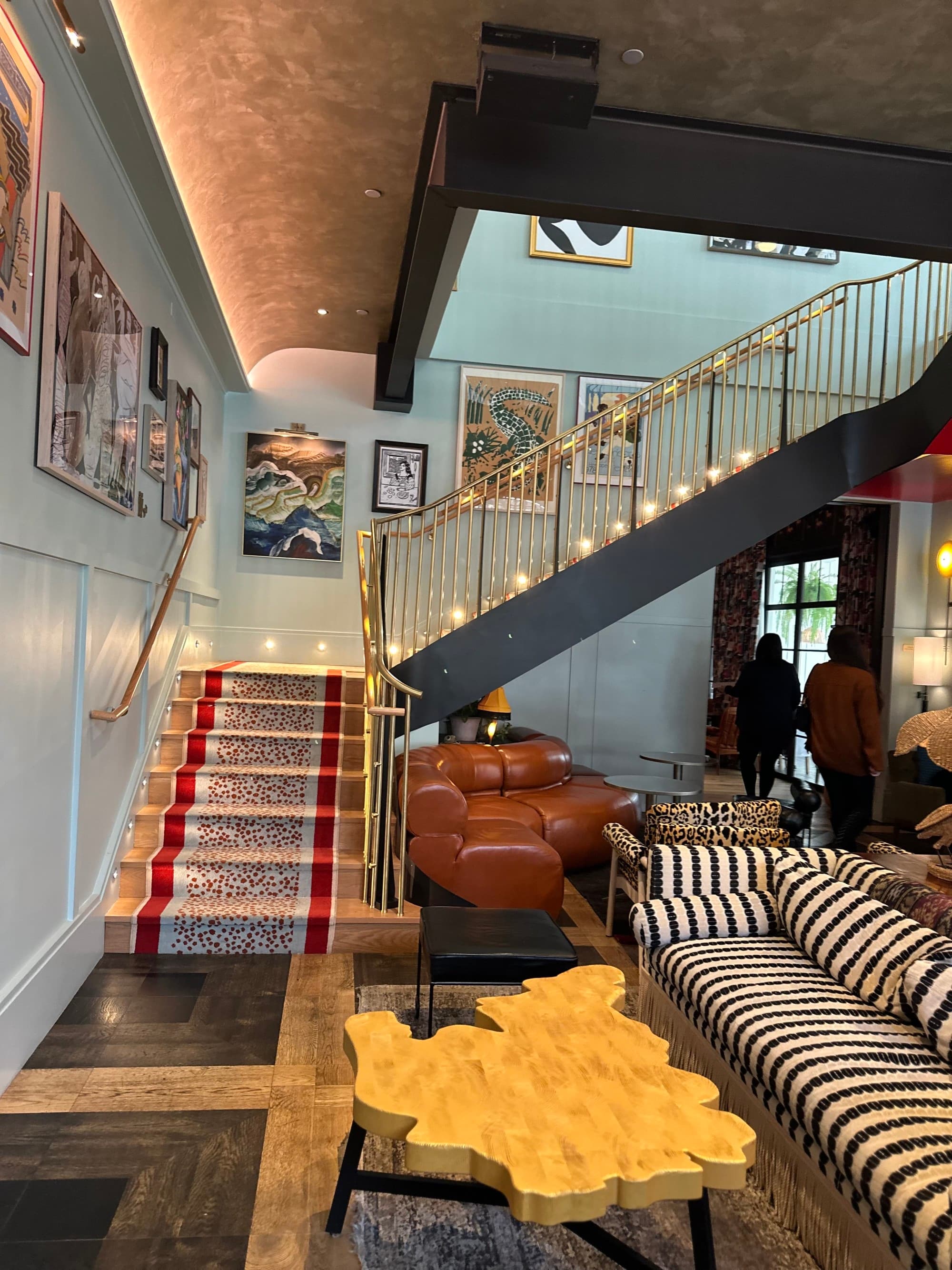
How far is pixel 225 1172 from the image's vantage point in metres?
2.46

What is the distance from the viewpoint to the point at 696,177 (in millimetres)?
3635

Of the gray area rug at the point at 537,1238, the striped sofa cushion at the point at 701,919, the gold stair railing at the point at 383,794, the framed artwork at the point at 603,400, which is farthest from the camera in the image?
the framed artwork at the point at 603,400

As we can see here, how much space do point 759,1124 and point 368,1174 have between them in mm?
1159

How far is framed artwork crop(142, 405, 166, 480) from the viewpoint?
177 inches

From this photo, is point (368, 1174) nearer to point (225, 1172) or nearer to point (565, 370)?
point (225, 1172)

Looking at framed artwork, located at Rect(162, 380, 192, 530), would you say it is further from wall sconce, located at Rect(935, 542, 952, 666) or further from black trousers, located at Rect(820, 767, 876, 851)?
wall sconce, located at Rect(935, 542, 952, 666)

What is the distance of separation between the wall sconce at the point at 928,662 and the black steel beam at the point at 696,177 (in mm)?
4662

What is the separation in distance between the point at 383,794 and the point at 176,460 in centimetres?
256

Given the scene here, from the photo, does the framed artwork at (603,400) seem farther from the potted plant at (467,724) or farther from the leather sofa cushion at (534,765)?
the leather sofa cushion at (534,765)

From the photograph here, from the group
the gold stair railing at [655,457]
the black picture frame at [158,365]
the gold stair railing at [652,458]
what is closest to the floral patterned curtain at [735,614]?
the gold stair railing at [652,458]

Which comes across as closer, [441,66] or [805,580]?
[441,66]

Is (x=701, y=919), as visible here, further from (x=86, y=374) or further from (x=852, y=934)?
(x=86, y=374)

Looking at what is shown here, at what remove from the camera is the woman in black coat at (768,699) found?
6.65m

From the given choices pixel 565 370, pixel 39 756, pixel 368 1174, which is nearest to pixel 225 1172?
pixel 368 1174
